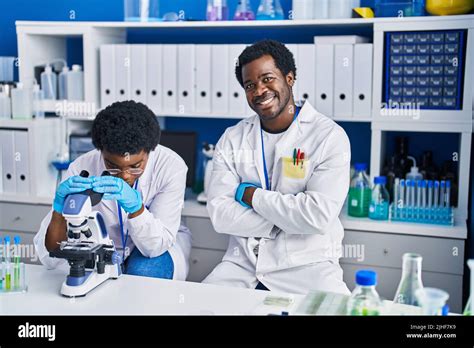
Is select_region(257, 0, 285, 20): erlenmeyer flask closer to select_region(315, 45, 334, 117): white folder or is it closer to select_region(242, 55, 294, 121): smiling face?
select_region(315, 45, 334, 117): white folder

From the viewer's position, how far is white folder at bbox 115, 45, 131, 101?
275 centimetres

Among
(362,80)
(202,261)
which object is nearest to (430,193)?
(362,80)

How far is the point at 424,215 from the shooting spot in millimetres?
2350

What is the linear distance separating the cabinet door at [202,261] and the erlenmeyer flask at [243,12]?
1025mm

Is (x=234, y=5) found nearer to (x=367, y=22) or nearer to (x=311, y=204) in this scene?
(x=367, y=22)

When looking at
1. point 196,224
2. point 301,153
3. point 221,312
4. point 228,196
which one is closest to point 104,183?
point 221,312

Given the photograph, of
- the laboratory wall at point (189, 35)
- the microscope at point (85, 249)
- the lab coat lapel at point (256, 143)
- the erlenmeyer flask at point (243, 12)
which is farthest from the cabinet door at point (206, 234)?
the microscope at point (85, 249)

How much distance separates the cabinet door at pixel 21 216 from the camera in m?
2.78

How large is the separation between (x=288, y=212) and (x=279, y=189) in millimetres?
159

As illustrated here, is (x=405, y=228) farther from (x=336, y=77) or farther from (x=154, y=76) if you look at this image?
(x=154, y=76)

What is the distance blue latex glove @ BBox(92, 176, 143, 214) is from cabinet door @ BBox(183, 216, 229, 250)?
861 mm

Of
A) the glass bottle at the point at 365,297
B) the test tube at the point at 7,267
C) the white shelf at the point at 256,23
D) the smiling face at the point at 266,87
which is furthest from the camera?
the white shelf at the point at 256,23

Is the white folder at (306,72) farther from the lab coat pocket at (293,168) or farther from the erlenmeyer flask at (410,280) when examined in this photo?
the erlenmeyer flask at (410,280)

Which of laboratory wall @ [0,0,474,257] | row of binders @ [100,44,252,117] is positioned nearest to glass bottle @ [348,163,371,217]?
laboratory wall @ [0,0,474,257]
